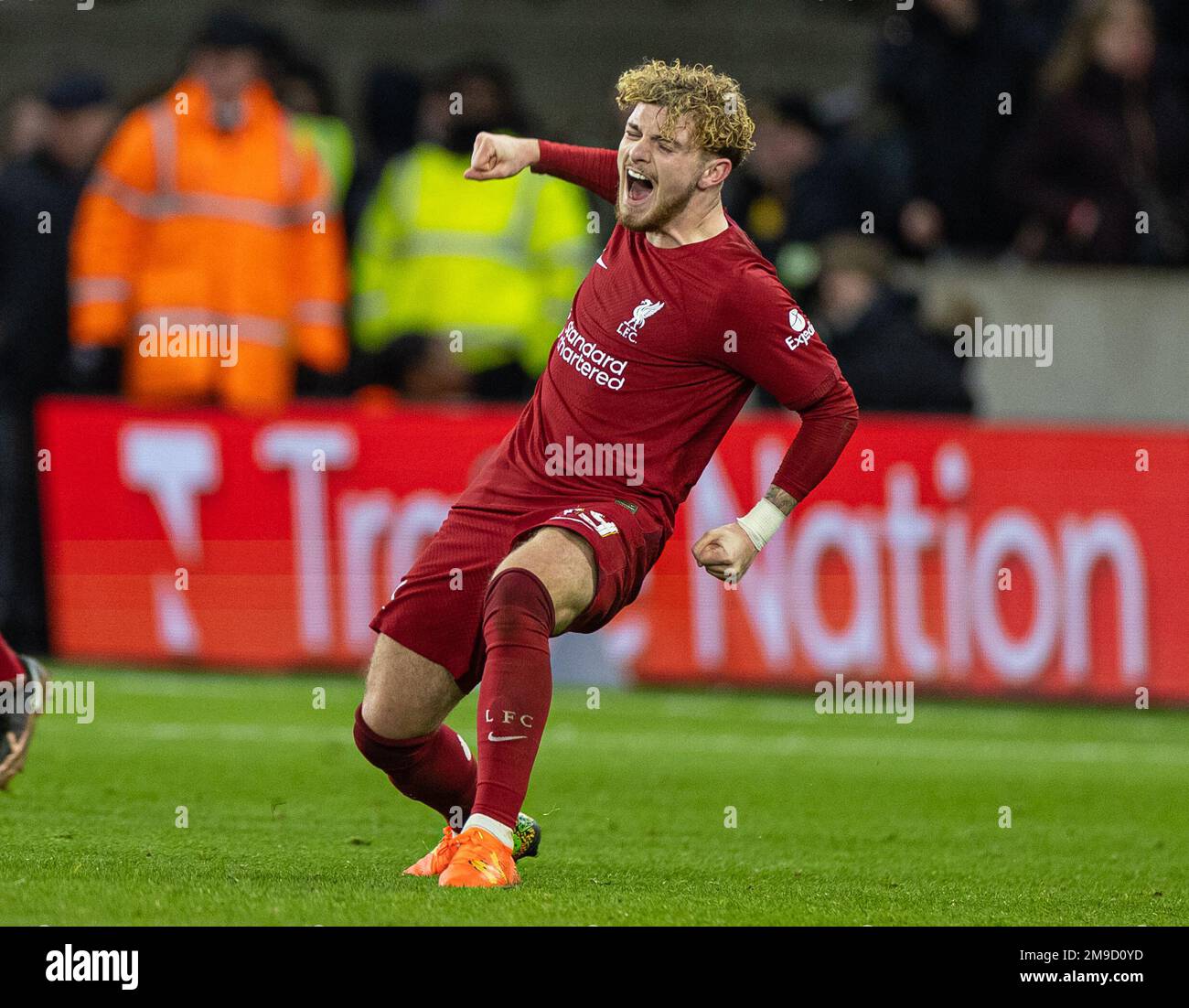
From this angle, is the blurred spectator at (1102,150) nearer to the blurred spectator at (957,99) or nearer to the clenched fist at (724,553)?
the blurred spectator at (957,99)

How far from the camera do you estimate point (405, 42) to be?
17.5 metres

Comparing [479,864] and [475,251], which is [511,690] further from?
[475,251]

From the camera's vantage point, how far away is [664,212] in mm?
6191

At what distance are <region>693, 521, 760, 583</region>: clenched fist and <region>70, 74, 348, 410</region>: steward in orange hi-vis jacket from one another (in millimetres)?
6924

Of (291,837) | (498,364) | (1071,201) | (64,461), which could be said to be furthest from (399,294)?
(291,837)

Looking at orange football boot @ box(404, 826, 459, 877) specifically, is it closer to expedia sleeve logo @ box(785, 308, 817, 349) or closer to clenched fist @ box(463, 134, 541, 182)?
expedia sleeve logo @ box(785, 308, 817, 349)

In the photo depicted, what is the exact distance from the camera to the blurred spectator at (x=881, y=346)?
1309cm

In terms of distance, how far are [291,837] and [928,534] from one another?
599 cm

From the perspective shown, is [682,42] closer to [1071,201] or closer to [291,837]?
[1071,201]

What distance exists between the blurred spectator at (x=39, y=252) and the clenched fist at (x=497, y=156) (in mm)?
6947

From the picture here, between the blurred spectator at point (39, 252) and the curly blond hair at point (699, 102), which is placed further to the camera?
the blurred spectator at point (39, 252)

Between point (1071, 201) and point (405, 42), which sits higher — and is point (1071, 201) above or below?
below

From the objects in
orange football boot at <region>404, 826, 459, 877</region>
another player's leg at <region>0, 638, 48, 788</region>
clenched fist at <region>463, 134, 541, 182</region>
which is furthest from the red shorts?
another player's leg at <region>0, 638, 48, 788</region>

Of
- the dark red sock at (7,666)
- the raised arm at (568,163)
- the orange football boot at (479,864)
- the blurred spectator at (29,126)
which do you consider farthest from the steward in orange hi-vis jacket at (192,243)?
the orange football boot at (479,864)
